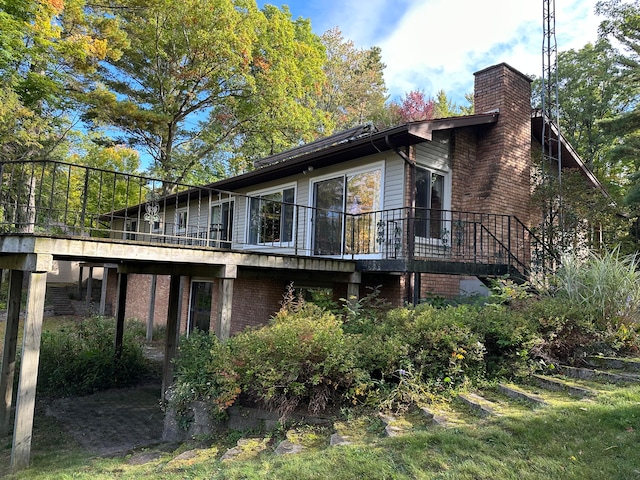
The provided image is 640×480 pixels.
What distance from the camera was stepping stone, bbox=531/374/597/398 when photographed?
440 cm

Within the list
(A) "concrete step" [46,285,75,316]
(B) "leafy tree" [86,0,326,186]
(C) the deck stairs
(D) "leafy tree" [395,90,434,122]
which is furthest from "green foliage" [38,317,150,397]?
(D) "leafy tree" [395,90,434,122]

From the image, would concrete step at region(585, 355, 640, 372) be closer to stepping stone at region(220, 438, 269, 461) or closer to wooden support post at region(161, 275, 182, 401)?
stepping stone at region(220, 438, 269, 461)

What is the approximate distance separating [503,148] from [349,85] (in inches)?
836

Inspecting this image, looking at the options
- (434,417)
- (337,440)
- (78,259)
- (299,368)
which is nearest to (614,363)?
(434,417)

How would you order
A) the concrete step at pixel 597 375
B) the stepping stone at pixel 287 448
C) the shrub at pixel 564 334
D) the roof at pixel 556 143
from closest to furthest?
the stepping stone at pixel 287 448 → the concrete step at pixel 597 375 → the shrub at pixel 564 334 → the roof at pixel 556 143

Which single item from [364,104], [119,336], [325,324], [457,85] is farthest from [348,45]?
[325,324]

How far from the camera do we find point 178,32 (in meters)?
17.5

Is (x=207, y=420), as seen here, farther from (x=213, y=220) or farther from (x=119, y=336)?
(x=213, y=220)

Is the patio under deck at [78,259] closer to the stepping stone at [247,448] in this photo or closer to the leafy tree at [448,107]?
the stepping stone at [247,448]

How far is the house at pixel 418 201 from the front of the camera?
7840 millimetres

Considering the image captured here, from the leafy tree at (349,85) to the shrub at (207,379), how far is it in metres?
23.2

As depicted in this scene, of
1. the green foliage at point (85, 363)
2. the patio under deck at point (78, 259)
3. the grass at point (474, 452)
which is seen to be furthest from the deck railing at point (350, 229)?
the grass at point (474, 452)

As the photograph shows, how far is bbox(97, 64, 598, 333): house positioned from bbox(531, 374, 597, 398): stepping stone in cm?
248

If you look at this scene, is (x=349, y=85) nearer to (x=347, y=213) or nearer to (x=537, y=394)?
(x=347, y=213)
